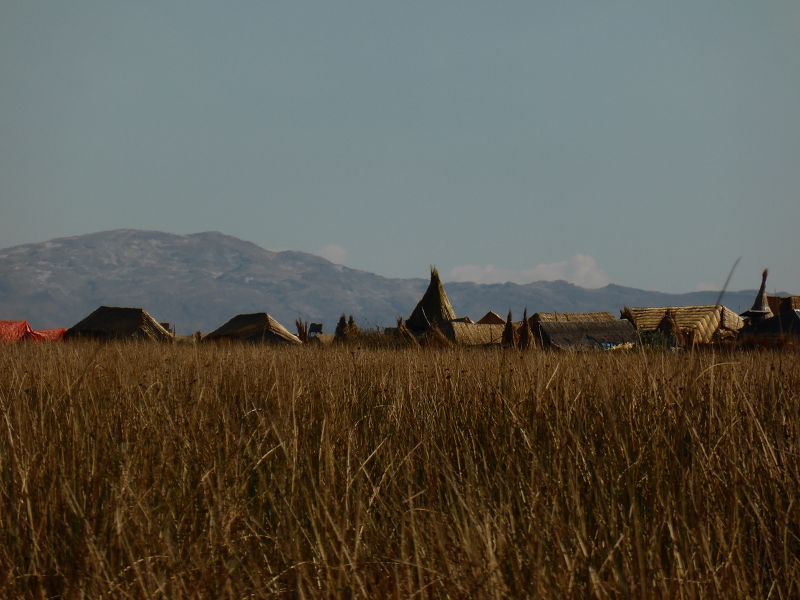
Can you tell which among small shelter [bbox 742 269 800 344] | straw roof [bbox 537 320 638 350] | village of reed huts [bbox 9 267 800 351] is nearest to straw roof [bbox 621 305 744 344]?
village of reed huts [bbox 9 267 800 351]

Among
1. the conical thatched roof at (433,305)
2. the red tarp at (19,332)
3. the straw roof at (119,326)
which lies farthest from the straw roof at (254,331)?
the red tarp at (19,332)

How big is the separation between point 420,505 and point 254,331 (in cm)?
1339

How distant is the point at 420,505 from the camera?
300cm

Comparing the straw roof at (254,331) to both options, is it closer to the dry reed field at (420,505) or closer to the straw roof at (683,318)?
the straw roof at (683,318)

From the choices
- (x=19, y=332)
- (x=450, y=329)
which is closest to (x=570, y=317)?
(x=450, y=329)

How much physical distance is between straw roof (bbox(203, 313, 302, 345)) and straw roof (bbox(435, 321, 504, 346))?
2873mm

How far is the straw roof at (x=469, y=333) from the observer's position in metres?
14.1

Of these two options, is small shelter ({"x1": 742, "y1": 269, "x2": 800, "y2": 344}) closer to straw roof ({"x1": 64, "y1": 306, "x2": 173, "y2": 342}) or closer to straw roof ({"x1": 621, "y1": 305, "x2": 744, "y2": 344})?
straw roof ({"x1": 621, "y1": 305, "x2": 744, "y2": 344})

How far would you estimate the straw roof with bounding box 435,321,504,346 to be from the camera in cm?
1409

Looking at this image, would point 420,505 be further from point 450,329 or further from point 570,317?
point 570,317

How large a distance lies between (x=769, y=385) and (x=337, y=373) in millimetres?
2602

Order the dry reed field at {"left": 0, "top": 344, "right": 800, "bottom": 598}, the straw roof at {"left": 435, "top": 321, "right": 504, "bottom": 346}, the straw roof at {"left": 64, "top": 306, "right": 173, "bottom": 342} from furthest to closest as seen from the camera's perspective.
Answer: the straw roof at {"left": 64, "top": 306, "right": 173, "bottom": 342} < the straw roof at {"left": 435, "top": 321, "right": 504, "bottom": 346} < the dry reed field at {"left": 0, "top": 344, "right": 800, "bottom": 598}

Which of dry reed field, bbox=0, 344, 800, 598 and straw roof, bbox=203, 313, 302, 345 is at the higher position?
straw roof, bbox=203, 313, 302, 345

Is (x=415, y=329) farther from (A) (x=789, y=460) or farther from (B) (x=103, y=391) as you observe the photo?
(A) (x=789, y=460)
